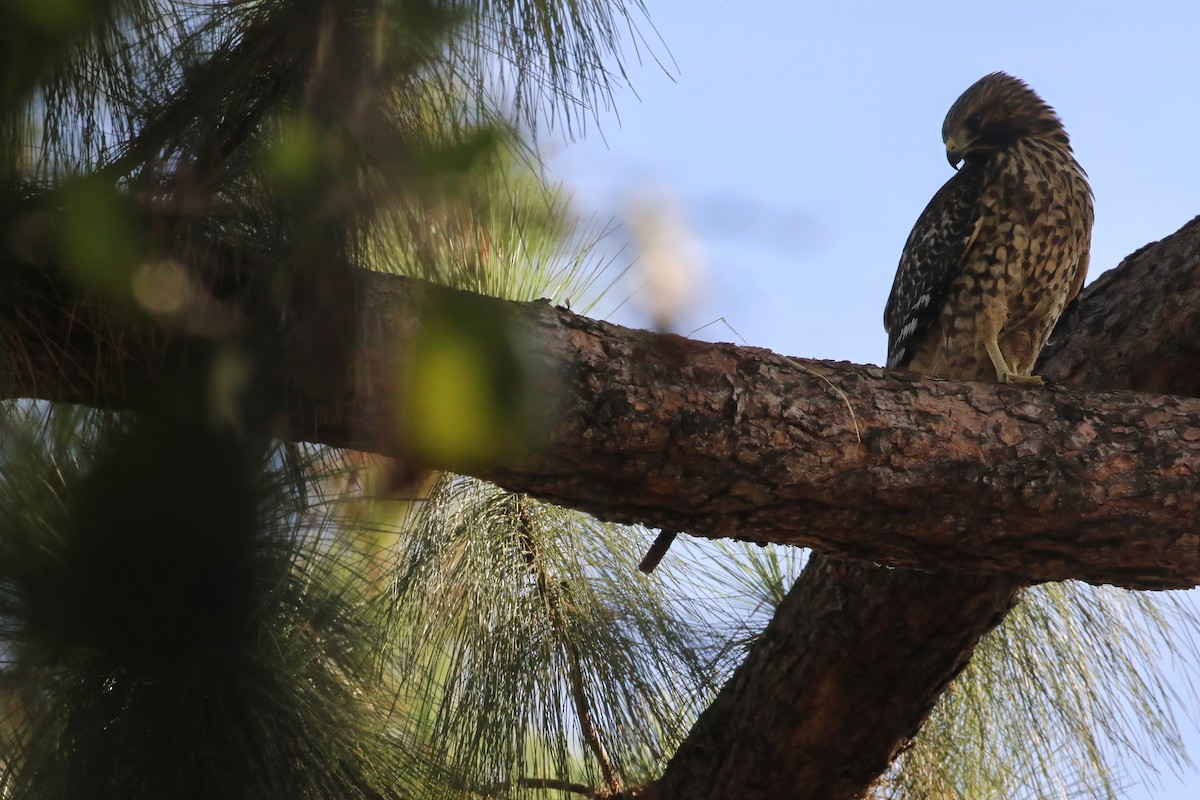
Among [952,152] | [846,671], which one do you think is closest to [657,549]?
[846,671]

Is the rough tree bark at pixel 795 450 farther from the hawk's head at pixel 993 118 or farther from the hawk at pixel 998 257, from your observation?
the hawk's head at pixel 993 118

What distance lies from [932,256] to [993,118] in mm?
507

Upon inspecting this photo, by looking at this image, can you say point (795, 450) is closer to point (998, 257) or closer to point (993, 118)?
point (998, 257)

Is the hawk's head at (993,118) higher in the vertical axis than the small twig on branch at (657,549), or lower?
higher

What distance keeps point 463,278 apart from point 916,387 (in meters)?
0.97

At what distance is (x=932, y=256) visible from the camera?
3.04 metres

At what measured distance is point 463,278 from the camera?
4.92 feet

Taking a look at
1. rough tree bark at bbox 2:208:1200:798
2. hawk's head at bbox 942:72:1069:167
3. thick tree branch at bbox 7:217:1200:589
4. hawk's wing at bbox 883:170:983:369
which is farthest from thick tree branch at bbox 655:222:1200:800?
hawk's head at bbox 942:72:1069:167

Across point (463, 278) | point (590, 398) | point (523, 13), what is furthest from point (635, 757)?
point (523, 13)

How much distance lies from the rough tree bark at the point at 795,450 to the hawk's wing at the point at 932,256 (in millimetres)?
839

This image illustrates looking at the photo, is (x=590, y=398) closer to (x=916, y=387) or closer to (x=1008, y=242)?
(x=916, y=387)

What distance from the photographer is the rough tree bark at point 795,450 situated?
60.3 inches

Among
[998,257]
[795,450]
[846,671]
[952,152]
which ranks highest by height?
[952,152]

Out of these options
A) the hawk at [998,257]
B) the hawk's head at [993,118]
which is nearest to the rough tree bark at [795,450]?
the hawk at [998,257]
